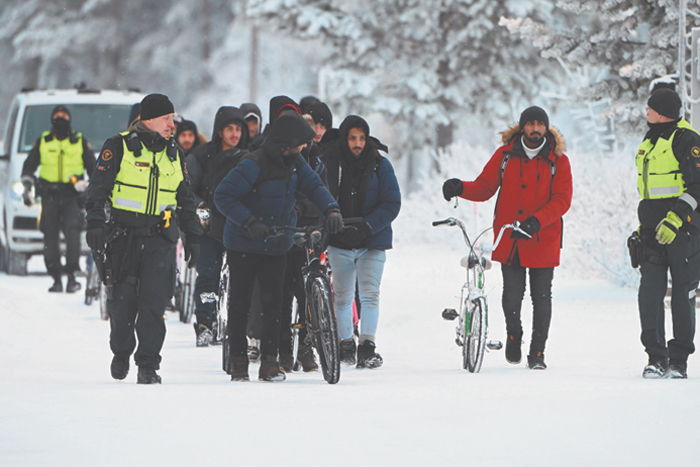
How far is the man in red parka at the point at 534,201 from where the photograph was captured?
8875mm

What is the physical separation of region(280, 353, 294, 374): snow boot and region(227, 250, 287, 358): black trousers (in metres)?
0.80

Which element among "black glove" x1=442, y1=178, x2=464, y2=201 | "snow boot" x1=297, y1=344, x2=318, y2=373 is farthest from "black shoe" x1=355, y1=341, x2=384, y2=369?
"black glove" x1=442, y1=178, x2=464, y2=201

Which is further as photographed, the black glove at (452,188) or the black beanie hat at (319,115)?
the black beanie hat at (319,115)

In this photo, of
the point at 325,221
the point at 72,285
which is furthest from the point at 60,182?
the point at 325,221

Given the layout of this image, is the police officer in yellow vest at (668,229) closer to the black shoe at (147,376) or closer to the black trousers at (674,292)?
the black trousers at (674,292)

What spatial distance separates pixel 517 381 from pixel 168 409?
236cm

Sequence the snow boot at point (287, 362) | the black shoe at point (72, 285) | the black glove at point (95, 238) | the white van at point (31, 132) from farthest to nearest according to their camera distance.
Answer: the white van at point (31, 132)
the black shoe at point (72, 285)
the snow boot at point (287, 362)
the black glove at point (95, 238)

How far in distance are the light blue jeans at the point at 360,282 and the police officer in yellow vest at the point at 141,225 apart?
1648 mm

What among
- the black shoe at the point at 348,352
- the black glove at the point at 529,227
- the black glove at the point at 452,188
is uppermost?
the black glove at the point at 452,188

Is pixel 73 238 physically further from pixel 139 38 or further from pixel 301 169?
pixel 139 38

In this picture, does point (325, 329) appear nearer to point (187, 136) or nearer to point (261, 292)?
point (261, 292)

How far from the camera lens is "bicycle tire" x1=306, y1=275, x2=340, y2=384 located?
303 inches

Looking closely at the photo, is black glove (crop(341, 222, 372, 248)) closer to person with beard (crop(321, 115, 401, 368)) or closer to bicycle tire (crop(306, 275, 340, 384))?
person with beard (crop(321, 115, 401, 368))

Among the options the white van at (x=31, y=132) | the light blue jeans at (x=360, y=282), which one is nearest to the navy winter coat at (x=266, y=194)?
the light blue jeans at (x=360, y=282)
